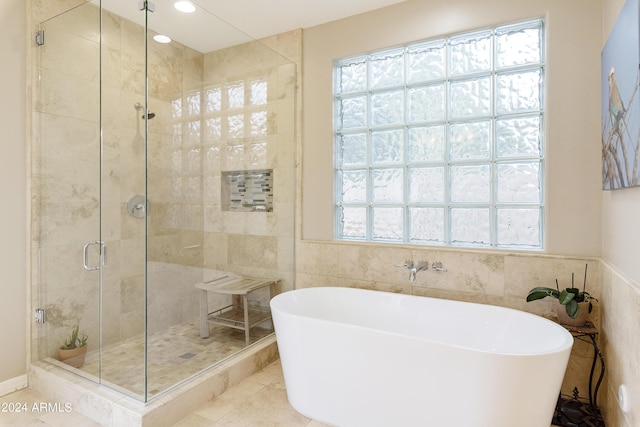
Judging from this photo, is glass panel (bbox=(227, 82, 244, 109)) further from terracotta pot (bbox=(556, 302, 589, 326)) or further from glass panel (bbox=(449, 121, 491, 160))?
terracotta pot (bbox=(556, 302, 589, 326))

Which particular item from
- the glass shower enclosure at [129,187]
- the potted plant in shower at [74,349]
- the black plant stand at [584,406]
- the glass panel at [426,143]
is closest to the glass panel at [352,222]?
the glass panel at [426,143]

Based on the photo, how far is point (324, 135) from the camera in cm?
296

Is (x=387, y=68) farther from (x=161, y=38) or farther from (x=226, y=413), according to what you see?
(x=226, y=413)

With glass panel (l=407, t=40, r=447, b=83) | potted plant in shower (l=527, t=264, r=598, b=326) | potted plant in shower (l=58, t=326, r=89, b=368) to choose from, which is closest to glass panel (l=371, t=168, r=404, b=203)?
glass panel (l=407, t=40, r=447, b=83)

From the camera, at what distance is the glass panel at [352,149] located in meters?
2.88

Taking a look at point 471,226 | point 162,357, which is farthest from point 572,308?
point 162,357

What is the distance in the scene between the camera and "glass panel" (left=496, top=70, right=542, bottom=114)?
2.30 metres

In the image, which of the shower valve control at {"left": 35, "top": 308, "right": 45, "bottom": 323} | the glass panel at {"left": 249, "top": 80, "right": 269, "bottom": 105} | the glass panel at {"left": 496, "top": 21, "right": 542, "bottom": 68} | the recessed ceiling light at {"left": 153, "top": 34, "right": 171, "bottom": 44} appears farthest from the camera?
the glass panel at {"left": 249, "top": 80, "right": 269, "bottom": 105}

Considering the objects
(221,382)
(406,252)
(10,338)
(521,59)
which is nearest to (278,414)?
(221,382)

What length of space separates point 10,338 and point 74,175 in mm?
1130

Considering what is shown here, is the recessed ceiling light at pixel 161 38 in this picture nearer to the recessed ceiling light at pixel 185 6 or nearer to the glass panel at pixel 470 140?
the recessed ceiling light at pixel 185 6

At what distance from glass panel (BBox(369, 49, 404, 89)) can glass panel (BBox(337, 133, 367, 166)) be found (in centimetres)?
42

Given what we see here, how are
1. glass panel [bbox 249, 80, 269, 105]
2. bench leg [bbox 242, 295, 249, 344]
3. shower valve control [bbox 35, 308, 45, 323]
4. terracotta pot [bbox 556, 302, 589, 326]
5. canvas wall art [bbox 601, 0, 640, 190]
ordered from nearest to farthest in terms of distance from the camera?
1. canvas wall art [bbox 601, 0, 640, 190]
2. terracotta pot [bbox 556, 302, 589, 326]
3. shower valve control [bbox 35, 308, 45, 323]
4. bench leg [bbox 242, 295, 249, 344]
5. glass panel [bbox 249, 80, 269, 105]

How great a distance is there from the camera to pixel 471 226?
250cm
